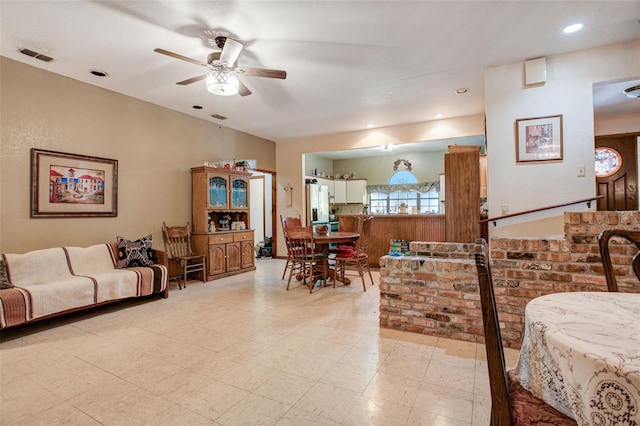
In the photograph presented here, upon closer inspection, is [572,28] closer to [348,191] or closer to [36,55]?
[36,55]

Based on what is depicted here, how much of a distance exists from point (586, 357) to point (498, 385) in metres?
0.32

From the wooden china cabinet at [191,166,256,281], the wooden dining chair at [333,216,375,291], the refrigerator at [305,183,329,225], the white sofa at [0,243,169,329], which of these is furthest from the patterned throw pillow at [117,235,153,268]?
the refrigerator at [305,183,329,225]

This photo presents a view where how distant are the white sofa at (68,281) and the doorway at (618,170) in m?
7.80

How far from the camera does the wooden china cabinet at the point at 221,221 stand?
16.5ft

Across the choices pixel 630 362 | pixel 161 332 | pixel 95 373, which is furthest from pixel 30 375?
pixel 630 362

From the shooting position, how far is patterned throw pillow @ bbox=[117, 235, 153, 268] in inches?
155

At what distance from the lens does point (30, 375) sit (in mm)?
2117

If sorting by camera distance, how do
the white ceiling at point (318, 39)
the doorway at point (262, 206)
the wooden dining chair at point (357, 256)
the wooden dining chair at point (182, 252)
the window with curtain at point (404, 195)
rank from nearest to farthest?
the white ceiling at point (318, 39), the wooden dining chair at point (357, 256), the wooden dining chair at point (182, 252), the doorway at point (262, 206), the window with curtain at point (404, 195)

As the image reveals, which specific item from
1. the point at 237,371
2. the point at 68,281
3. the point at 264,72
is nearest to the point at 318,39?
the point at 264,72

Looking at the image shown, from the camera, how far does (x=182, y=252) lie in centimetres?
503

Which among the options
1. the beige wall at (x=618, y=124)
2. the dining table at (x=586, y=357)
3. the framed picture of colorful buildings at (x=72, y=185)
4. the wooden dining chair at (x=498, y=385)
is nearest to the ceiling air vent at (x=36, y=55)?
the framed picture of colorful buildings at (x=72, y=185)

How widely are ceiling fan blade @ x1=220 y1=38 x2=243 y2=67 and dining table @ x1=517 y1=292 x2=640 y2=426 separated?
3040 mm

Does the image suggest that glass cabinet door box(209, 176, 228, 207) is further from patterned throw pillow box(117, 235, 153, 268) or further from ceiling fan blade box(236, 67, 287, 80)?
ceiling fan blade box(236, 67, 287, 80)

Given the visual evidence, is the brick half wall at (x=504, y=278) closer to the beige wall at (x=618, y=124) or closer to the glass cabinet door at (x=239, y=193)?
the glass cabinet door at (x=239, y=193)
